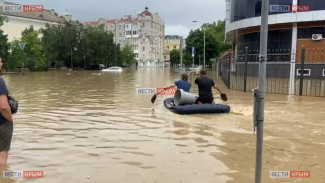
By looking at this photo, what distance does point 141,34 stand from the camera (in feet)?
465

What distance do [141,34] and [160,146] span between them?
13690 cm

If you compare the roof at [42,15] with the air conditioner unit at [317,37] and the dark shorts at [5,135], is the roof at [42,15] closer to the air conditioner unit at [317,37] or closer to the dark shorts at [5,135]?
the air conditioner unit at [317,37]

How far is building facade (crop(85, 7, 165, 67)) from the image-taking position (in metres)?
142

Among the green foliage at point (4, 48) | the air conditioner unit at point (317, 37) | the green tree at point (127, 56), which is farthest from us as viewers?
the green tree at point (127, 56)

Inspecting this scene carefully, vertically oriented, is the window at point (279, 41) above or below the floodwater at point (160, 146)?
above

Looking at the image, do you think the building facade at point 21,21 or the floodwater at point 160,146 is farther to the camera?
the building facade at point 21,21

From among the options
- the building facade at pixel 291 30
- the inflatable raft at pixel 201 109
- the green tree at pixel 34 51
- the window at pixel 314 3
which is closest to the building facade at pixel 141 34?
the green tree at pixel 34 51

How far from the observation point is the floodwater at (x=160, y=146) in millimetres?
5738

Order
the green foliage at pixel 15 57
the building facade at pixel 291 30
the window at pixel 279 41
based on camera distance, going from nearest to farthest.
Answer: the building facade at pixel 291 30
the window at pixel 279 41
the green foliage at pixel 15 57

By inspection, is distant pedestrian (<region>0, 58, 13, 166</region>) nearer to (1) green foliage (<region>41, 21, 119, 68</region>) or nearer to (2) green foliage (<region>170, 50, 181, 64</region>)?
(1) green foliage (<region>41, 21, 119, 68</region>)

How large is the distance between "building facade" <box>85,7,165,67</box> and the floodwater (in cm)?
13019

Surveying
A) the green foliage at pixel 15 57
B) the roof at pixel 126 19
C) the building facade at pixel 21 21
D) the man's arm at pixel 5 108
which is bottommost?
the man's arm at pixel 5 108

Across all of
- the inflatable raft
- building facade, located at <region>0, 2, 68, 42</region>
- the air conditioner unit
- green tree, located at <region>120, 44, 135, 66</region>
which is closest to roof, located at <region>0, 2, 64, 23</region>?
building facade, located at <region>0, 2, 68, 42</region>

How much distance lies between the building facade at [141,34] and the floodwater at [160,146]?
130 meters
